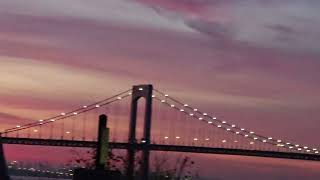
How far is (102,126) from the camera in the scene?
11.2 meters

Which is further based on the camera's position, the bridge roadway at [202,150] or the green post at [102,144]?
the bridge roadway at [202,150]

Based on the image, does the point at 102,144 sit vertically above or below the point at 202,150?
below

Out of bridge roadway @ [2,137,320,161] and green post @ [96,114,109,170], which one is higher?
bridge roadway @ [2,137,320,161]

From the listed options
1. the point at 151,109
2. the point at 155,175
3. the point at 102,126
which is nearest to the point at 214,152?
the point at 151,109

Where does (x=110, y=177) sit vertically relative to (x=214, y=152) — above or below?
below

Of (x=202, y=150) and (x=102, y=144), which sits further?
(x=202, y=150)

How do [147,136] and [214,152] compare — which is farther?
[214,152]

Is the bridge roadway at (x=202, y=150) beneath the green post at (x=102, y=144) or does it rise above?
above

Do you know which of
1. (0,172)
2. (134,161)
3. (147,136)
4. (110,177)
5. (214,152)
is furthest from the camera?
(214,152)

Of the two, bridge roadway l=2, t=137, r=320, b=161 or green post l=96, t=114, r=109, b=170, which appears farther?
bridge roadway l=2, t=137, r=320, b=161

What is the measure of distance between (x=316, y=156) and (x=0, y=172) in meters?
56.9

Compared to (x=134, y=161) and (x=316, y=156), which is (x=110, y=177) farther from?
(x=316, y=156)

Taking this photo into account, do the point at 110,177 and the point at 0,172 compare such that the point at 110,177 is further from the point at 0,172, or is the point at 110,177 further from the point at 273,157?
the point at 273,157

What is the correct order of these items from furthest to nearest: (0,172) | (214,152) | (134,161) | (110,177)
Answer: (214,152)
(134,161)
(0,172)
(110,177)
